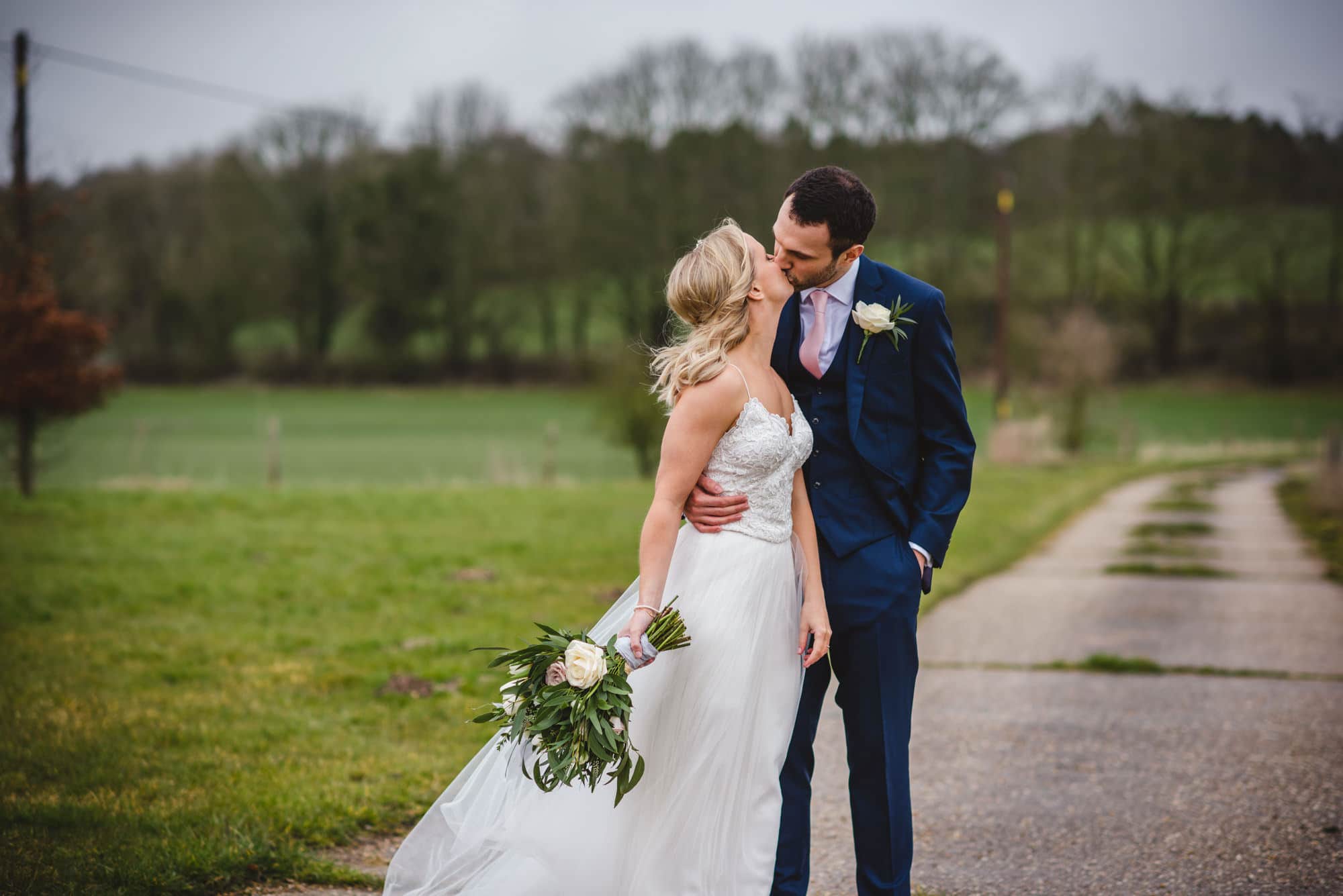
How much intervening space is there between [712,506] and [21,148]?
1718 cm

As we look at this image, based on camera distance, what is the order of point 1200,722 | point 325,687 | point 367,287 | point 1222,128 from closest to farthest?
point 1200,722 → point 325,687 → point 1222,128 → point 367,287

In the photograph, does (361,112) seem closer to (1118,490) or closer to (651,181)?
(651,181)

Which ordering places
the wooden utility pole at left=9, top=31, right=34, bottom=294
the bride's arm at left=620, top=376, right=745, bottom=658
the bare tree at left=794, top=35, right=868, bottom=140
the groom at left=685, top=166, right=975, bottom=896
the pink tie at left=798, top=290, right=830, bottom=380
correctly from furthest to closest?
the bare tree at left=794, top=35, right=868, bottom=140
the wooden utility pole at left=9, top=31, right=34, bottom=294
the pink tie at left=798, top=290, right=830, bottom=380
the groom at left=685, top=166, right=975, bottom=896
the bride's arm at left=620, top=376, right=745, bottom=658

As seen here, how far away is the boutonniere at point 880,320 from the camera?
3.07m

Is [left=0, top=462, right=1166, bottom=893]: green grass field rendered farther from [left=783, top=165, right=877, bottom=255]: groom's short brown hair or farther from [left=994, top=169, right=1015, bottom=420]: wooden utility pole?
[left=994, top=169, right=1015, bottom=420]: wooden utility pole

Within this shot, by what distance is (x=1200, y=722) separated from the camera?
5965 mm

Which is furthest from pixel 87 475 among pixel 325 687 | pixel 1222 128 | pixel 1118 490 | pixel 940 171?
pixel 1222 128

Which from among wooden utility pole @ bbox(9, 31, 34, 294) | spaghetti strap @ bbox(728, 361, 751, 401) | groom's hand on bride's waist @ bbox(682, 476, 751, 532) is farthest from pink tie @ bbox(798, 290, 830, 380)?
wooden utility pole @ bbox(9, 31, 34, 294)

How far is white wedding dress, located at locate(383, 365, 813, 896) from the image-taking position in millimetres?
3104

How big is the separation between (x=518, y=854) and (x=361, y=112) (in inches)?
1629

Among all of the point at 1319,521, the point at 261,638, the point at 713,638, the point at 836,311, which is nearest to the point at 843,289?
the point at 836,311

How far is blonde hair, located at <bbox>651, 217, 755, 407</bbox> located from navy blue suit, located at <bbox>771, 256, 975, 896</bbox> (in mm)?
328

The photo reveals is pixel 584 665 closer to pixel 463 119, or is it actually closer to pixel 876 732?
pixel 876 732

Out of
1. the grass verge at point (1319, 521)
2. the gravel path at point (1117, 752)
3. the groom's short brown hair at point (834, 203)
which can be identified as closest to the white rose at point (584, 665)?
the groom's short brown hair at point (834, 203)
